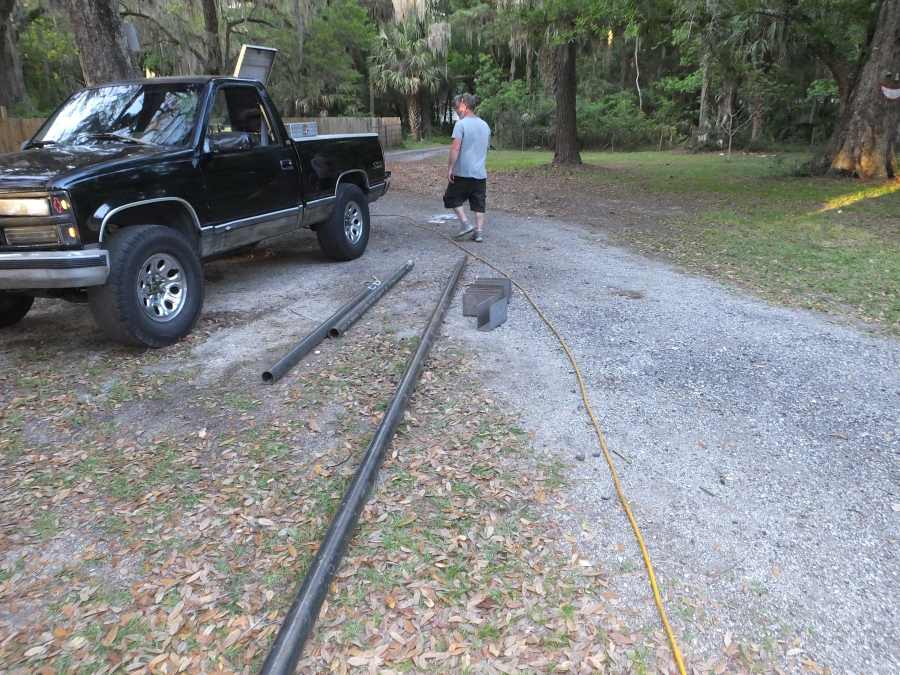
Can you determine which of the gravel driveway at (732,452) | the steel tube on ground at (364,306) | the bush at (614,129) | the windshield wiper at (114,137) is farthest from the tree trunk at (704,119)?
the windshield wiper at (114,137)

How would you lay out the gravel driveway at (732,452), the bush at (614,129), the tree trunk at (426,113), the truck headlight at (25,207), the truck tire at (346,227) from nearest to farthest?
the gravel driveway at (732,452) → the truck headlight at (25,207) → the truck tire at (346,227) → the bush at (614,129) → the tree trunk at (426,113)

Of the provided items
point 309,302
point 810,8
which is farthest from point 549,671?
point 810,8

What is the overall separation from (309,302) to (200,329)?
1.13 m

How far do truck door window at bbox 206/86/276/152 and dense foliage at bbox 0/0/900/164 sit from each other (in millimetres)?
6044

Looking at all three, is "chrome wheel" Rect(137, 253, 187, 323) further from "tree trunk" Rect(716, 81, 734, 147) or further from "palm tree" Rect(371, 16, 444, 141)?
"palm tree" Rect(371, 16, 444, 141)

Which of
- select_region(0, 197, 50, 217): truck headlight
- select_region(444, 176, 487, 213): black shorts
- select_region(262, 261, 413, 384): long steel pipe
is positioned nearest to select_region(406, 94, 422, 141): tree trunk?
select_region(444, 176, 487, 213): black shorts

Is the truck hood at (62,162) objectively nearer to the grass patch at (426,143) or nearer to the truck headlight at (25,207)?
the truck headlight at (25,207)

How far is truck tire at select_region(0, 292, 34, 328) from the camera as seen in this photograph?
210 inches

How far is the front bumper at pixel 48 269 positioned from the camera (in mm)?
4230

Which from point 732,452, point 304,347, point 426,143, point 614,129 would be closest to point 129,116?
point 304,347

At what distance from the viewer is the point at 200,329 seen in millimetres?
5438

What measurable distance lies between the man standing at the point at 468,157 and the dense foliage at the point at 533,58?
629 cm

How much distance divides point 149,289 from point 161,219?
2.04 feet

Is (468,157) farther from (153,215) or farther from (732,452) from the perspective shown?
(732,452)
